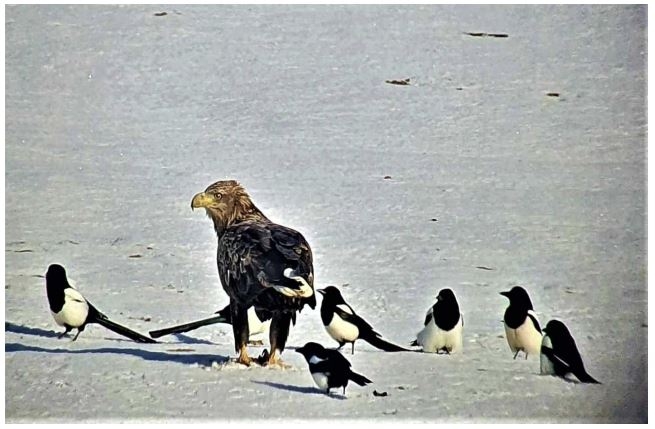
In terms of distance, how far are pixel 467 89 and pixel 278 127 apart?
500mm

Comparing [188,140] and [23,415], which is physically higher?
[188,140]

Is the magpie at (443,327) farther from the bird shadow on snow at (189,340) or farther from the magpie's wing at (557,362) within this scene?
the bird shadow on snow at (189,340)

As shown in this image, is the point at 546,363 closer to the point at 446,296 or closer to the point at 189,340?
the point at 446,296

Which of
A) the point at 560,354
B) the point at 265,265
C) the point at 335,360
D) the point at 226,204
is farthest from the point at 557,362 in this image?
the point at 226,204

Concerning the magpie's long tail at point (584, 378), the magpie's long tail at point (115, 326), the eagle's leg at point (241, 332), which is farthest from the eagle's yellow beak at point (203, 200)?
the magpie's long tail at point (584, 378)

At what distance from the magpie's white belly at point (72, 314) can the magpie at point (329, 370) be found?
1.89 ft

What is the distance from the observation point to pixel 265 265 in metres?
3.43

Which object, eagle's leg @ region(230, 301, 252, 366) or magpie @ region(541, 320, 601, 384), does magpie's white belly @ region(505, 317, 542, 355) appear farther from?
eagle's leg @ region(230, 301, 252, 366)

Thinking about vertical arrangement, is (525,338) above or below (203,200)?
below

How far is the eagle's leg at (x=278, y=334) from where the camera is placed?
11.4 feet

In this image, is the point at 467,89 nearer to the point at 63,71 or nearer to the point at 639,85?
the point at 639,85

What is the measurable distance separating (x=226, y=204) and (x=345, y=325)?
44 cm

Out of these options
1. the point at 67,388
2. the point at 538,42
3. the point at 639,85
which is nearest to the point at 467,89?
the point at 538,42

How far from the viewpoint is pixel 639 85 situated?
351cm
